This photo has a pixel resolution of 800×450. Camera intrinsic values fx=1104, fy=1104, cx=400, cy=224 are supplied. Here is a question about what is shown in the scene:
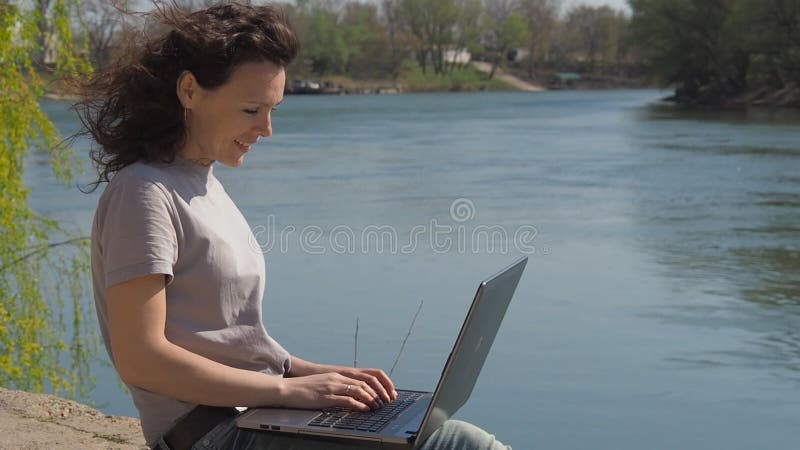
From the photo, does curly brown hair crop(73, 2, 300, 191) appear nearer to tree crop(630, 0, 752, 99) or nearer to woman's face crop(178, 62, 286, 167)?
woman's face crop(178, 62, 286, 167)

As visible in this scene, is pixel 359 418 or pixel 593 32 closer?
pixel 359 418

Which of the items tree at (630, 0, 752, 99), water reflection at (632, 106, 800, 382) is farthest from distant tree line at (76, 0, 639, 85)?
water reflection at (632, 106, 800, 382)

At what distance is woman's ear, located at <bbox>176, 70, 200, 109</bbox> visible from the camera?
1.75 metres

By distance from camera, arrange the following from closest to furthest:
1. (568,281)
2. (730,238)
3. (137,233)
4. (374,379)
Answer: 1. (137,233)
2. (374,379)
3. (568,281)
4. (730,238)

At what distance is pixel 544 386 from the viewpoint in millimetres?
5387

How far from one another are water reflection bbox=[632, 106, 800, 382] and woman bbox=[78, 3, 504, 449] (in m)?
4.28

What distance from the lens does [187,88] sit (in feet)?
5.79

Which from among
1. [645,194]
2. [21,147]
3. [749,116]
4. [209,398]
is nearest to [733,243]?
[645,194]

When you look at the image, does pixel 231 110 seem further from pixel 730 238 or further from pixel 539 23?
pixel 539 23

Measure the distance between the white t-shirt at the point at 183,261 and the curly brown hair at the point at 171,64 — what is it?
2.9 inches

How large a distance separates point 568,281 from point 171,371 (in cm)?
596

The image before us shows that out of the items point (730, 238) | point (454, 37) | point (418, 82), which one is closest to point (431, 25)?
point (454, 37)

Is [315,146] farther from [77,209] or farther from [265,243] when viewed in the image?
[265,243]

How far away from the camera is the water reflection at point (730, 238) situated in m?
6.21
